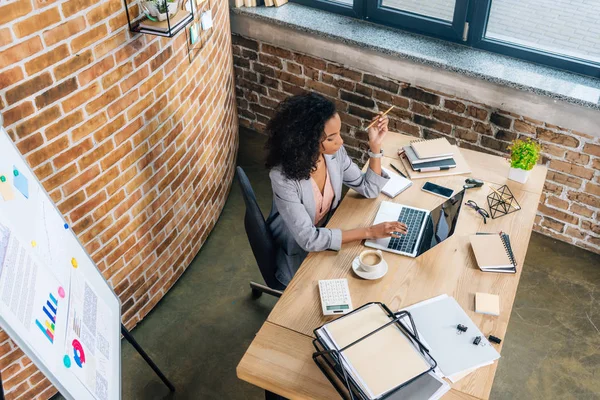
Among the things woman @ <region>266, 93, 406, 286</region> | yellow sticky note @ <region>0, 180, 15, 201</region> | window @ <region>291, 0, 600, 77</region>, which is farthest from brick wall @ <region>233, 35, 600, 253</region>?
yellow sticky note @ <region>0, 180, 15, 201</region>

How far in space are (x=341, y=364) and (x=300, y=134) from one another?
0.99 m

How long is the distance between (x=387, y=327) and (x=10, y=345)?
1492 millimetres

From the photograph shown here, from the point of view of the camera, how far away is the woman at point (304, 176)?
230 cm

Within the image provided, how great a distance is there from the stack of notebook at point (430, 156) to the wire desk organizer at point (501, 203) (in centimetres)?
25

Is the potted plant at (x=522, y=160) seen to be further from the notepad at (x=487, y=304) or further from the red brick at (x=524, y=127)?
the notepad at (x=487, y=304)

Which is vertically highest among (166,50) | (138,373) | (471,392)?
(166,50)

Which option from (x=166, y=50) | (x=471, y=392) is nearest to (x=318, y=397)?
(x=471, y=392)

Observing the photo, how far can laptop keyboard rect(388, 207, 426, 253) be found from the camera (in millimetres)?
2299

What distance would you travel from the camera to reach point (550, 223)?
3412 millimetres

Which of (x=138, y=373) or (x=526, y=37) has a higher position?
(x=526, y=37)

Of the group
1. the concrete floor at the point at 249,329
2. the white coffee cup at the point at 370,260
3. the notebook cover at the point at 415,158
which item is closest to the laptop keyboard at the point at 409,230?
the white coffee cup at the point at 370,260

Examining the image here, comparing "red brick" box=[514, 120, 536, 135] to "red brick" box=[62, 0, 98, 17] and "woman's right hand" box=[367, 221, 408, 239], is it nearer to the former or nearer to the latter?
"woman's right hand" box=[367, 221, 408, 239]

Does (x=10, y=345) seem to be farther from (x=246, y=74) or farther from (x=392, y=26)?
(x=392, y=26)

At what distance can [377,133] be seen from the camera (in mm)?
2621
